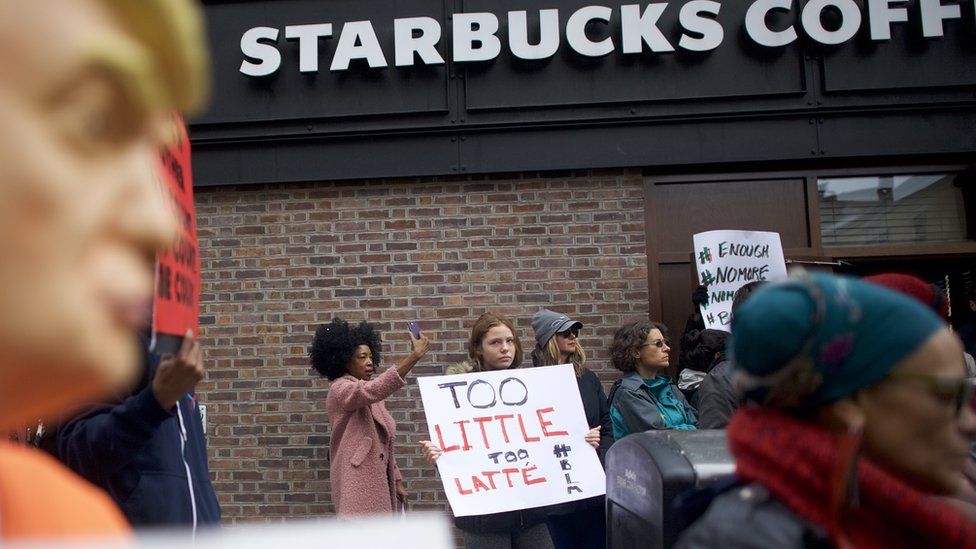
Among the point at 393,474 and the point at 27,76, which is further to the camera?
the point at 393,474

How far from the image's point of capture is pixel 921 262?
239 inches

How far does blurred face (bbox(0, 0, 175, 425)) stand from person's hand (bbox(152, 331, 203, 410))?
1.51m

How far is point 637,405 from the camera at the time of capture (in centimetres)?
423

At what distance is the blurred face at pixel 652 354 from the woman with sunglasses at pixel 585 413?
0.91ft

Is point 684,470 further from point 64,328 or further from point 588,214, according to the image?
point 588,214

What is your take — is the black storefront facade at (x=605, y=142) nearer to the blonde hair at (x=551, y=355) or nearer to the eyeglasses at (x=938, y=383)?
the blonde hair at (x=551, y=355)

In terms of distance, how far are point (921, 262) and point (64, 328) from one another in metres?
6.61

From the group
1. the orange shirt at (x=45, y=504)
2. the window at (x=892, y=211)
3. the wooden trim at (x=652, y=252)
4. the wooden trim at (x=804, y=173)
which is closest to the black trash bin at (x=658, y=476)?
the orange shirt at (x=45, y=504)

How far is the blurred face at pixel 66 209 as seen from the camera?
456 mm

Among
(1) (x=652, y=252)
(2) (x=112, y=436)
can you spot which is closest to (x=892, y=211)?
(1) (x=652, y=252)

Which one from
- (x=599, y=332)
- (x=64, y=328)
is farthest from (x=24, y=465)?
(x=599, y=332)

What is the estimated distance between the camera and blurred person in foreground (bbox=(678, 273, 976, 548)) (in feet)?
4.16

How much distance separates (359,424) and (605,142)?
2.80 metres

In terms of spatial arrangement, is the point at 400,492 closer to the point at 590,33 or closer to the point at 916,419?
the point at 590,33
